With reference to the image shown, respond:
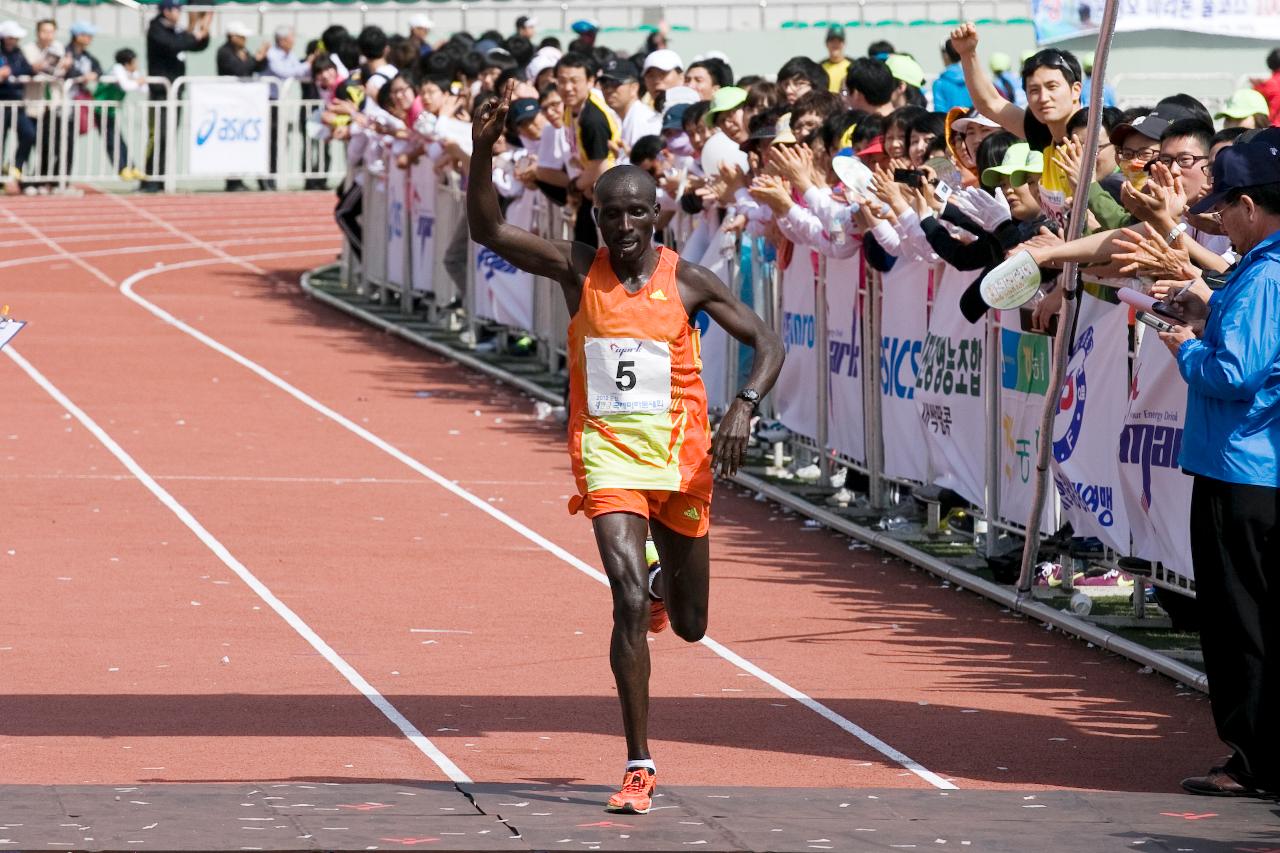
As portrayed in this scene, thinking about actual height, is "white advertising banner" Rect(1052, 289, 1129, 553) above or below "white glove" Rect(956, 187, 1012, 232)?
below

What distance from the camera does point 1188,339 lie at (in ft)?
25.8

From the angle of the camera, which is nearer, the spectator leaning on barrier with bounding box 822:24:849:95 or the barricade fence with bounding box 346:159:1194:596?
the barricade fence with bounding box 346:159:1194:596

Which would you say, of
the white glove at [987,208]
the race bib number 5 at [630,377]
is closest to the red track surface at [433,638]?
the race bib number 5 at [630,377]

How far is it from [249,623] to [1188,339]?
4780 mm

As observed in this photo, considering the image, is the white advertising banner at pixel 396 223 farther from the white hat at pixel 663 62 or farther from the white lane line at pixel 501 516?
the white hat at pixel 663 62

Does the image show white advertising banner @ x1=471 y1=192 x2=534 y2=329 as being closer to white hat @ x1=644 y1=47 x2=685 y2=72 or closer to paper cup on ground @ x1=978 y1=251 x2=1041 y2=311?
white hat @ x1=644 y1=47 x2=685 y2=72

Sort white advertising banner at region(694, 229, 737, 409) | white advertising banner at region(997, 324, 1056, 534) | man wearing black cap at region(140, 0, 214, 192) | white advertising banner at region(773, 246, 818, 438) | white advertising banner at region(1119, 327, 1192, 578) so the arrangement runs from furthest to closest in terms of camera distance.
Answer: man wearing black cap at region(140, 0, 214, 192) < white advertising banner at region(694, 229, 737, 409) < white advertising banner at region(773, 246, 818, 438) < white advertising banner at region(997, 324, 1056, 534) < white advertising banner at region(1119, 327, 1192, 578)

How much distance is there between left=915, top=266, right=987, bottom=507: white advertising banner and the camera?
1199cm

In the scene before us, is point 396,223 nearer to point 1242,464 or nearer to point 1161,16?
point 1161,16

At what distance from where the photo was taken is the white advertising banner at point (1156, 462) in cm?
970

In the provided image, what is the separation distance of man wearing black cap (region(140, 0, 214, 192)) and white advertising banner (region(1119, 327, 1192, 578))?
27.4 meters

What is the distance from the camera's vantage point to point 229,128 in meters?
35.7

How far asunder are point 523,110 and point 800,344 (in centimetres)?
540

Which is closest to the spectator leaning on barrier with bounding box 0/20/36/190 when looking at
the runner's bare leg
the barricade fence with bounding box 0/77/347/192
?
the barricade fence with bounding box 0/77/347/192
